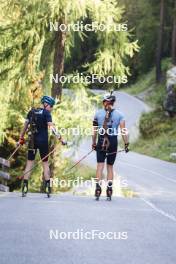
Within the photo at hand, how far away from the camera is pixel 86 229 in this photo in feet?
26.5

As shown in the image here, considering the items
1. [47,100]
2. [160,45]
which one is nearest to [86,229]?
[47,100]

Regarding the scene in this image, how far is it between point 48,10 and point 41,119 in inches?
214

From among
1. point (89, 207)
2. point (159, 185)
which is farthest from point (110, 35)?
point (89, 207)

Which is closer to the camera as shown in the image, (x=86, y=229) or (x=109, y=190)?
(x=86, y=229)

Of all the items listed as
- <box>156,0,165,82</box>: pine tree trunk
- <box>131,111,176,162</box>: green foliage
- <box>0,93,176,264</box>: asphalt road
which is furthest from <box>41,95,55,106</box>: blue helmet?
<box>156,0,165,82</box>: pine tree trunk

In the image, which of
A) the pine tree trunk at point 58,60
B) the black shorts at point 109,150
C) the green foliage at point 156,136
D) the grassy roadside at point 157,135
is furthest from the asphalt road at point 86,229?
the green foliage at point 156,136

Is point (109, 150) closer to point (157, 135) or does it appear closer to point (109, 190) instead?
point (109, 190)

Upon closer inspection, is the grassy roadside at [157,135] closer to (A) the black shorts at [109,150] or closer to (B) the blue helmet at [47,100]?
(A) the black shorts at [109,150]

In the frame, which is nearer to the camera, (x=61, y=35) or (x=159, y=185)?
(x=61, y=35)

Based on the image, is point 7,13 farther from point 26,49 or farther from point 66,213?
point 66,213

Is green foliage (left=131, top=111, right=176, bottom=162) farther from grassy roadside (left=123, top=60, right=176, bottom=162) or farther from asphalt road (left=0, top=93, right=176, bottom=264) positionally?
asphalt road (left=0, top=93, right=176, bottom=264)

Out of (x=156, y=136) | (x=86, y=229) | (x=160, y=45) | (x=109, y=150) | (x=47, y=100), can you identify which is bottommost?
(x=86, y=229)

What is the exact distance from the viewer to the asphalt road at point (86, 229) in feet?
21.0

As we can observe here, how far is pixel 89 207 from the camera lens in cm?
1073
